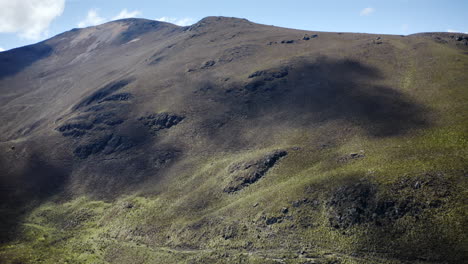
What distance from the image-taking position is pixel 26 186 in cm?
9231

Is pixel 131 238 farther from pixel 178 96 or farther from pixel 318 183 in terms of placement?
pixel 178 96

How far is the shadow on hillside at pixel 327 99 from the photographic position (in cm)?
7362

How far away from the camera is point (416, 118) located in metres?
69.7

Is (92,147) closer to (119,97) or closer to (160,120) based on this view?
(160,120)

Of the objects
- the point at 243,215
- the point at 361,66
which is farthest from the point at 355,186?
the point at 361,66

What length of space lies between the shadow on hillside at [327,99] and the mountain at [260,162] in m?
0.61

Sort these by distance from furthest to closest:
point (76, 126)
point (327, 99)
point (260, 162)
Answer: point (76, 126) < point (327, 99) < point (260, 162)

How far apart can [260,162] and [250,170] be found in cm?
310

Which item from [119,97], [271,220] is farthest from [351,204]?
[119,97]

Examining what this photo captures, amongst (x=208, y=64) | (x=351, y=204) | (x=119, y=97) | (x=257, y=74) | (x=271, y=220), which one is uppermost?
(x=208, y=64)

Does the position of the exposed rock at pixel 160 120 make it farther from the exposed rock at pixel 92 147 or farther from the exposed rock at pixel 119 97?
the exposed rock at pixel 119 97

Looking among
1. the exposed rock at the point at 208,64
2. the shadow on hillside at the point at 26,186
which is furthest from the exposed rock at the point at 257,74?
the shadow on hillside at the point at 26,186

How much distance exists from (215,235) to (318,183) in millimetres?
21017

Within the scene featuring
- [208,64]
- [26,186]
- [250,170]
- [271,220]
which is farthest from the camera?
[208,64]
